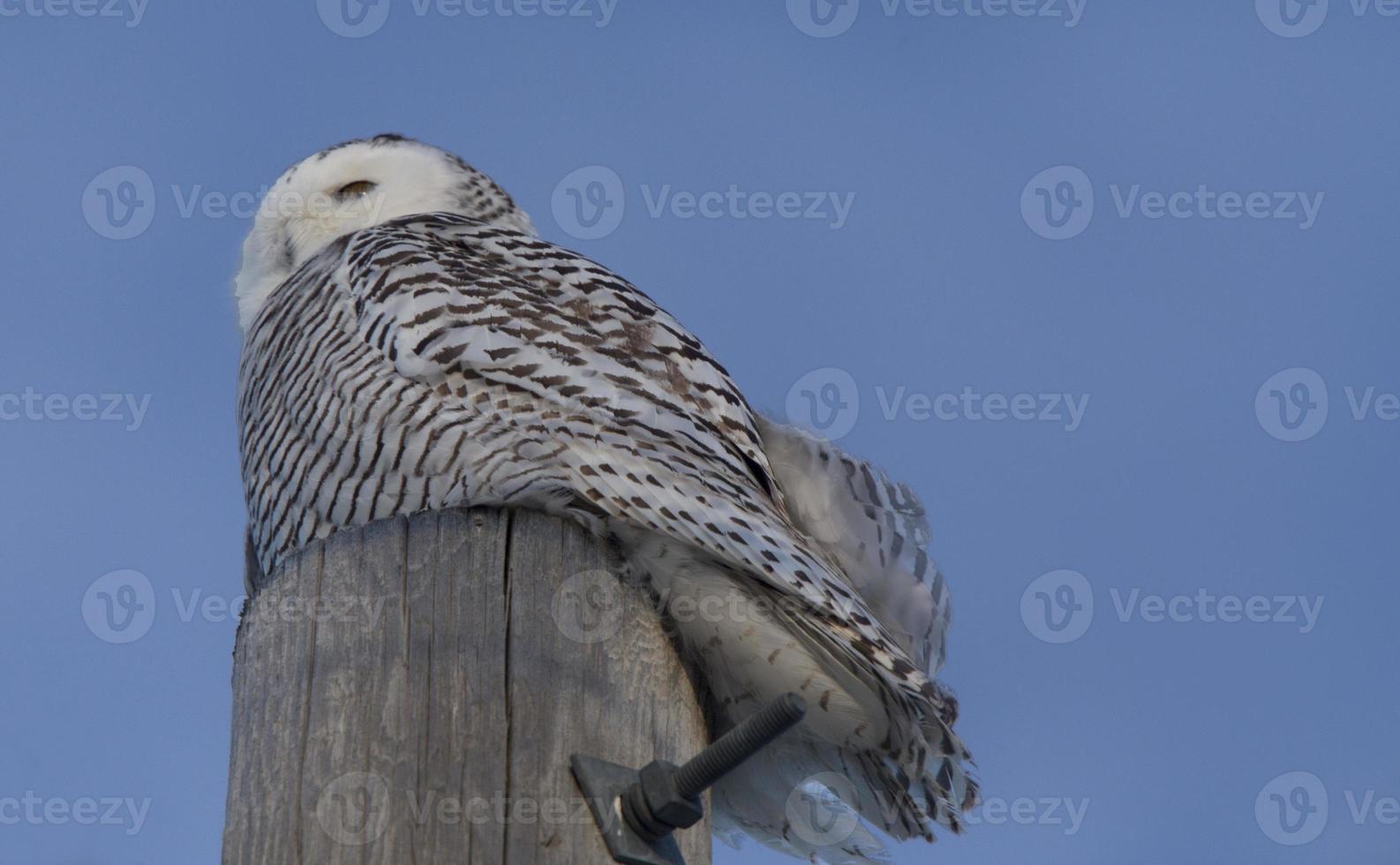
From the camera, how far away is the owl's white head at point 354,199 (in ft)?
19.1

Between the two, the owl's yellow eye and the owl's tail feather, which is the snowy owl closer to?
the owl's tail feather

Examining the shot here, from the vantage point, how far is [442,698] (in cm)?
225

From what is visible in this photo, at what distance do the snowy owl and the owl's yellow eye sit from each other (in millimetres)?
1276

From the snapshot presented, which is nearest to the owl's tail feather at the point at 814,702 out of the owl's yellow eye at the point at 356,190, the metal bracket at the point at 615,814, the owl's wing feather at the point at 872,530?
the owl's wing feather at the point at 872,530

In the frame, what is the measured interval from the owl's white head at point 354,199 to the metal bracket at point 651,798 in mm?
3862

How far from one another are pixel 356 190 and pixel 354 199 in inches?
2.3

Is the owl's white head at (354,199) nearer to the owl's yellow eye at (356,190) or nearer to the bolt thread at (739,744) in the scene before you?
the owl's yellow eye at (356,190)

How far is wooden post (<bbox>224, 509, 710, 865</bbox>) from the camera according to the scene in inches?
83.7

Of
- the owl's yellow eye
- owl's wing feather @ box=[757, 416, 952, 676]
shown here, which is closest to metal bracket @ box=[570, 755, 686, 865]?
owl's wing feather @ box=[757, 416, 952, 676]

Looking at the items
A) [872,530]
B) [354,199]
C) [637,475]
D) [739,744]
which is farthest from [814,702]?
[354,199]

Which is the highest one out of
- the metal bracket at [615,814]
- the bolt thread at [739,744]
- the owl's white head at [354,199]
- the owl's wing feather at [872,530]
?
the owl's white head at [354,199]

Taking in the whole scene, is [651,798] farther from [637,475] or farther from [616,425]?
[616,425]

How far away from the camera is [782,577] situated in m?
3.04

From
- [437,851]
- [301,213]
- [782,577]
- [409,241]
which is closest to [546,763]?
[437,851]
